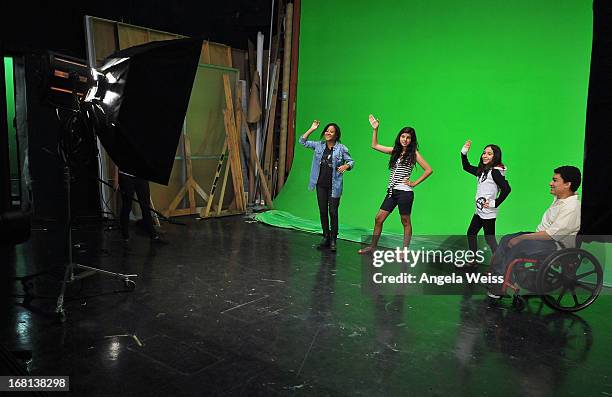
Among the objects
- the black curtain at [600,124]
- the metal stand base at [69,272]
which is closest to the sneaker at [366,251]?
the metal stand base at [69,272]

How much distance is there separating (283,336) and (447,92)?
12.1ft

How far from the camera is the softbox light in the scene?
273cm

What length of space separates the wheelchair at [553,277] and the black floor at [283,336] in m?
0.12

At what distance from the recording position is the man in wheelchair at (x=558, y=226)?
3412 millimetres

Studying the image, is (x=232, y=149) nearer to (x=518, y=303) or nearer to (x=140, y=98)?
(x=140, y=98)

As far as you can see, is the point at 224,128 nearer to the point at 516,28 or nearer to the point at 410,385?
the point at 516,28

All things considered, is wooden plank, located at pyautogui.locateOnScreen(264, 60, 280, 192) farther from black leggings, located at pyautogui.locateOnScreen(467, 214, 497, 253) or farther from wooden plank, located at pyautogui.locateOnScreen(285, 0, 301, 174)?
black leggings, located at pyautogui.locateOnScreen(467, 214, 497, 253)

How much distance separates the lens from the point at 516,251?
11.7 ft

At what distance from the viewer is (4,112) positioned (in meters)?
1.01

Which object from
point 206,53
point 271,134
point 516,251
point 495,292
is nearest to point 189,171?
point 271,134

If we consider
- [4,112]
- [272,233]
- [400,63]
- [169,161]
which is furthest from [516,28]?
[4,112]

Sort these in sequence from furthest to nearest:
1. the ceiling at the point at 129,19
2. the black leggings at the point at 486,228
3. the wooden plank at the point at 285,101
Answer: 1. the wooden plank at the point at 285,101
2. the ceiling at the point at 129,19
3. the black leggings at the point at 486,228

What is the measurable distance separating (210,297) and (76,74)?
184 centimetres

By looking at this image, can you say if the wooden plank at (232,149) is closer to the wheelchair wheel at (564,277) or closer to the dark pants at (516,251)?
the dark pants at (516,251)
